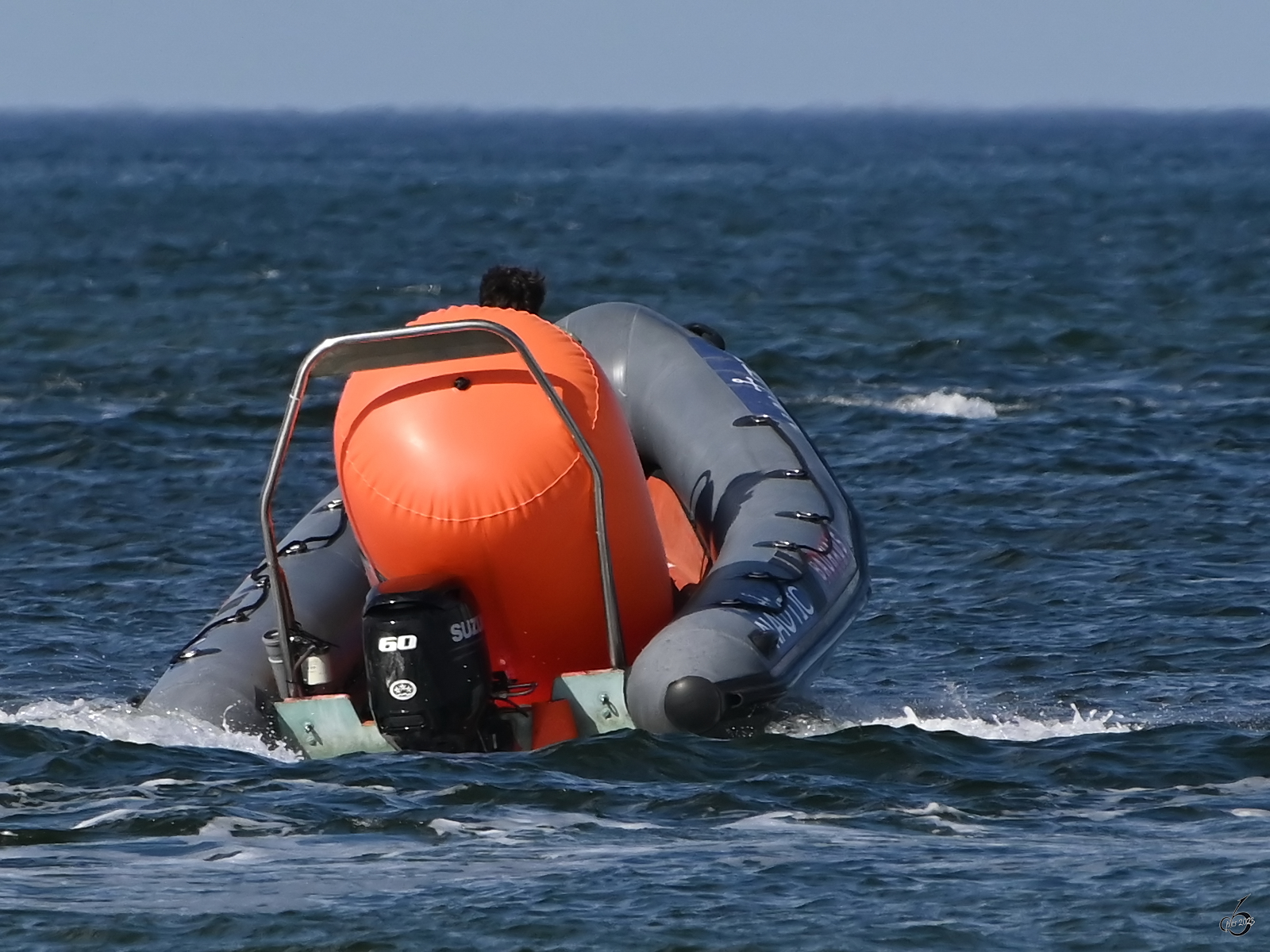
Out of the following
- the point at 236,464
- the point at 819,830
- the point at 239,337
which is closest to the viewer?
the point at 819,830

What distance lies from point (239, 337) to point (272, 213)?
20.9 meters

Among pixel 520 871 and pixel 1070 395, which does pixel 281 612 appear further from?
pixel 1070 395

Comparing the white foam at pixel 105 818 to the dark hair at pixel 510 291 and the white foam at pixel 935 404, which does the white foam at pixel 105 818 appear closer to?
the dark hair at pixel 510 291

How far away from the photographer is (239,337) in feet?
55.6

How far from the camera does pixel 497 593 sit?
5.75m

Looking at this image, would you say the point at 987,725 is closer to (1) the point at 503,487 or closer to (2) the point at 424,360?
(1) the point at 503,487

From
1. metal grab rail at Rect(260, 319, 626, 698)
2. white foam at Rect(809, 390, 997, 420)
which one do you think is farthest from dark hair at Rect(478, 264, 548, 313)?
white foam at Rect(809, 390, 997, 420)

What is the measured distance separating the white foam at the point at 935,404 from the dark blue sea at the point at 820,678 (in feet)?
0.16

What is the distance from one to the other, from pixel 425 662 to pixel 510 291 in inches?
50.5

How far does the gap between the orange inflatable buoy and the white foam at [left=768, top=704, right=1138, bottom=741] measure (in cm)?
62

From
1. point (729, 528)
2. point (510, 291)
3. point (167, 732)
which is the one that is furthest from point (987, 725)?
point (167, 732)

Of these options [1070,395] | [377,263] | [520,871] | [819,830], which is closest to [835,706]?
[819,830]

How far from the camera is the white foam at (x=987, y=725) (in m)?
6.04

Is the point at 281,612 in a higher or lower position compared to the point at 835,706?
higher
